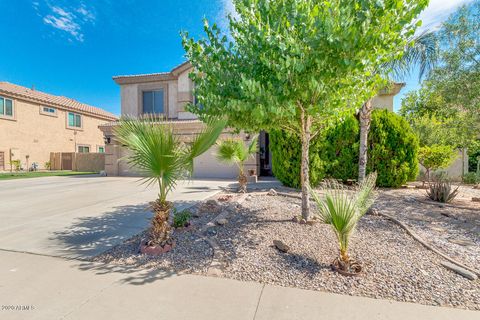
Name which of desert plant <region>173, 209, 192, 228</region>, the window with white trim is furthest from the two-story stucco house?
the window with white trim

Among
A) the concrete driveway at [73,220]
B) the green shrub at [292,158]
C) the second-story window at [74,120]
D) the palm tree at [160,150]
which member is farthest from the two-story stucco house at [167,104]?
the second-story window at [74,120]

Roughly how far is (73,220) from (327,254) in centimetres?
587

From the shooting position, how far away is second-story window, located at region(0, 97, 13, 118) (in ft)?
68.8

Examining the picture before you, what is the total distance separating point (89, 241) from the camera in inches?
181

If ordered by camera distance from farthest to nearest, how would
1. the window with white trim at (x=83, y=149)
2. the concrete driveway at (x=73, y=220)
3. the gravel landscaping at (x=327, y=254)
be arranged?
the window with white trim at (x=83, y=149), the concrete driveway at (x=73, y=220), the gravel landscaping at (x=327, y=254)

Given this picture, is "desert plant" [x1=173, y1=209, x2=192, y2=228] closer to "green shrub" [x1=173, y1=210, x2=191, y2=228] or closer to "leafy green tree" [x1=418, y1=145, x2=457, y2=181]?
"green shrub" [x1=173, y1=210, x2=191, y2=228]

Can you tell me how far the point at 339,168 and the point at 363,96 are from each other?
6111mm

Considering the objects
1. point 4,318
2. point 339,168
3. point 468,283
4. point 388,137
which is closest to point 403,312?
point 468,283

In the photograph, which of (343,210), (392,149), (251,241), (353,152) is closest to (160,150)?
(251,241)

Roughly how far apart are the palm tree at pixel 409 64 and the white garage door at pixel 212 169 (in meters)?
7.90

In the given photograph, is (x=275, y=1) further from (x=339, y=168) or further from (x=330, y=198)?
(x=339, y=168)

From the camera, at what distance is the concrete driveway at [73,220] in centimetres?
440

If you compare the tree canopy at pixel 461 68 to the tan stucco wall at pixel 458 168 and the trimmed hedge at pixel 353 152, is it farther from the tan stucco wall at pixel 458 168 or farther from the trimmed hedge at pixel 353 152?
the tan stucco wall at pixel 458 168

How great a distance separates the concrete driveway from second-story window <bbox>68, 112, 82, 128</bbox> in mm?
19879
